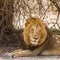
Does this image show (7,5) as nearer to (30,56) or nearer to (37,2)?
(37,2)

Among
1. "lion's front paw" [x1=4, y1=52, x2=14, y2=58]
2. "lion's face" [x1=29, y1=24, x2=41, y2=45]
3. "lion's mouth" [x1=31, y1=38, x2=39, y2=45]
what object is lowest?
"lion's front paw" [x1=4, y1=52, x2=14, y2=58]

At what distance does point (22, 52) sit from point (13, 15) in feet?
4.03

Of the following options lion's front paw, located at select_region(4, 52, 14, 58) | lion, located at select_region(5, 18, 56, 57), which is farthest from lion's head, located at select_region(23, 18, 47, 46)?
lion's front paw, located at select_region(4, 52, 14, 58)

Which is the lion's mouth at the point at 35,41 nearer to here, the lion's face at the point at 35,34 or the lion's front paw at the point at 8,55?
the lion's face at the point at 35,34

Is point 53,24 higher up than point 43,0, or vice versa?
point 43,0

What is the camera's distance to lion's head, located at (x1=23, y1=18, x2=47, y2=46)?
598 centimetres

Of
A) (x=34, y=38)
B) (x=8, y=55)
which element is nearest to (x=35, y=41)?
(x=34, y=38)

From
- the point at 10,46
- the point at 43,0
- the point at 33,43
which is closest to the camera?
the point at 33,43

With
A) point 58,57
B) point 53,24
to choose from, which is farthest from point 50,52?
point 53,24

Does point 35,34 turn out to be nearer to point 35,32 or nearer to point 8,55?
point 35,32

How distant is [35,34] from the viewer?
5957 mm

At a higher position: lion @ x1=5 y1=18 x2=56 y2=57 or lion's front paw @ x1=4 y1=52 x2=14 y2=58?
lion @ x1=5 y1=18 x2=56 y2=57

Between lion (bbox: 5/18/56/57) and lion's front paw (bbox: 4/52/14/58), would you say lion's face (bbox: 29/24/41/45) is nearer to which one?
lion (bbox: 5/18/56/57)

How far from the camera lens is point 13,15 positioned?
7.14m
